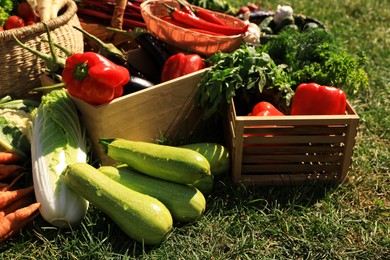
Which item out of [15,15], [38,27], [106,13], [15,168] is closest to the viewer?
[15,168]

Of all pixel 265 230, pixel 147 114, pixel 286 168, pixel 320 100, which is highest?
pixel 320 100

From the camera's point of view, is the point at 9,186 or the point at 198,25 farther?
the point at 198,25

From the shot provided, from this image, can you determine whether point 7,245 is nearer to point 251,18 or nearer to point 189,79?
point 189,79

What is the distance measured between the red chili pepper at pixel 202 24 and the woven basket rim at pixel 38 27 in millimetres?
737

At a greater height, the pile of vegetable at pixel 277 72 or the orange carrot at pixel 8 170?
the pile of vegetable at pixel 277 72

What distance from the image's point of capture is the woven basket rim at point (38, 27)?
304 cm

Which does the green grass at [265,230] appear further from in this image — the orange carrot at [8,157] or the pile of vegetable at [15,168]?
the orange carrot at [8,157]

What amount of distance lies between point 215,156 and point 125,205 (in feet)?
2.32

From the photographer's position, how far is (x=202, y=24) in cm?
359

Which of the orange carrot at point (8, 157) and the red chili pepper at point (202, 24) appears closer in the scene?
the orange carrot at point (8, 157)

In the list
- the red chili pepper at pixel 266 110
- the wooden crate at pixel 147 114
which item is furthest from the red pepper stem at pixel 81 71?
the red chili pepper at pixel 266 110

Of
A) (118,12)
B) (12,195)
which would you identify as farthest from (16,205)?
(118,12)

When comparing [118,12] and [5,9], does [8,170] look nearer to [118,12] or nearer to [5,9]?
[5,9]

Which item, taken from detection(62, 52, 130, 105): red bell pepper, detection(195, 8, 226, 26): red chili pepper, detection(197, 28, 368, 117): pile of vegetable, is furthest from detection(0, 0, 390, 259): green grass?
detection(195, 8, 226, 26): red chili pepper
